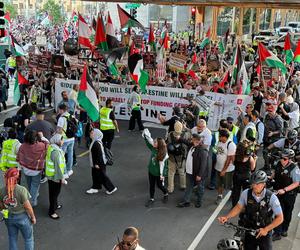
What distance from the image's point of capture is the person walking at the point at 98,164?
27.2 feet

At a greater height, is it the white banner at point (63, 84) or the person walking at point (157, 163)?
the white banner at point (63, 84)

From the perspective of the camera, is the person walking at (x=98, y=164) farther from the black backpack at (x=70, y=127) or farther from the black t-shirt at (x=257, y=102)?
the black t-shirt at (x=257, y=102)

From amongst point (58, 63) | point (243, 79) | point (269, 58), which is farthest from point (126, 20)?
point (269, 58)

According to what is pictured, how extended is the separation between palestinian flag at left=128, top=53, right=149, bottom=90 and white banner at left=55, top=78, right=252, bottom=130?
3.55ft

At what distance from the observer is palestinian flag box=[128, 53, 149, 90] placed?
12906 millimetres

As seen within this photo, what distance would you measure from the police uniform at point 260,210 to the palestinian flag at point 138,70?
811 cm

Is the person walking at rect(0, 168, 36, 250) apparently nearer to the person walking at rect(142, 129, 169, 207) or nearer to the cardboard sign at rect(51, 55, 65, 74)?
the person walking at rect(142, 129, 169, 207)

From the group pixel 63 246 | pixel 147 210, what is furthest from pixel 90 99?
pixel 63 246

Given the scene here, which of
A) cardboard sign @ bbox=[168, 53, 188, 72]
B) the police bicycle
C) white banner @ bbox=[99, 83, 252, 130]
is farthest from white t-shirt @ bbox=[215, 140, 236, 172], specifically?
cardboard sign @ bbox=[168, 53, 188, 72]

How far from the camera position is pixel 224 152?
812 centimetres

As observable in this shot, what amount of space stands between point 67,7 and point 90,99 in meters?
99.1

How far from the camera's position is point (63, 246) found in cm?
689

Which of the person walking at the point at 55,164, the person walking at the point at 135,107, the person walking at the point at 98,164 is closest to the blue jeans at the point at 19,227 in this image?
the person walking at the point at 55,164

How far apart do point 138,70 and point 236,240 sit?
8.44m
